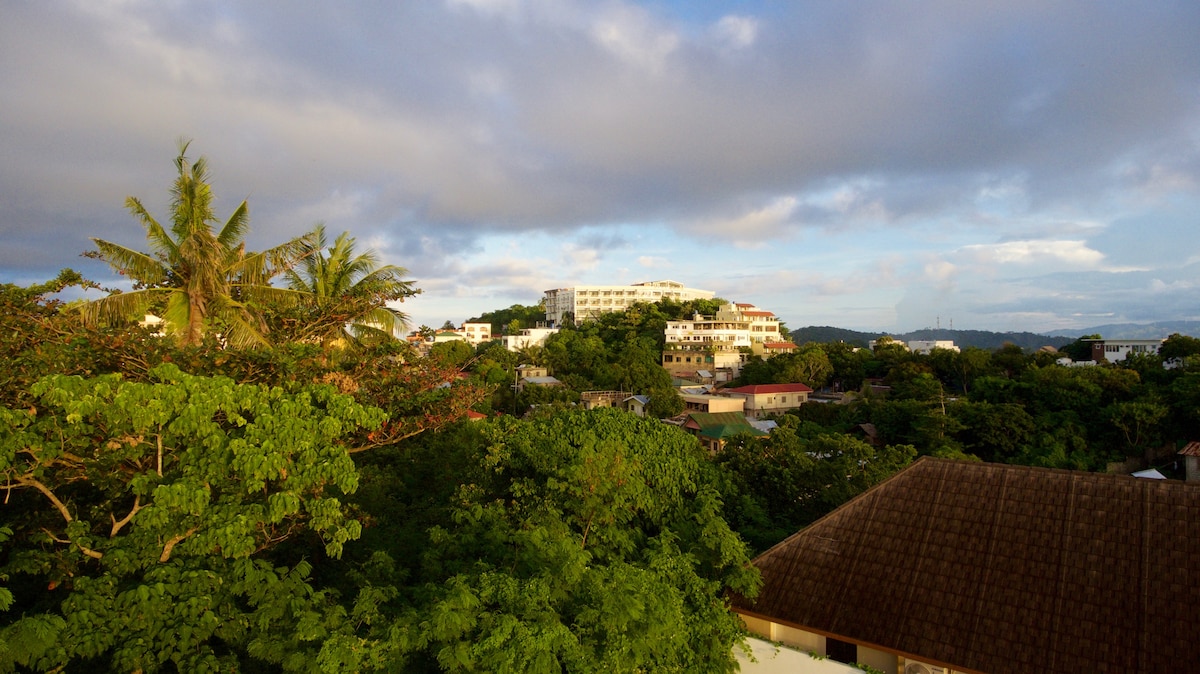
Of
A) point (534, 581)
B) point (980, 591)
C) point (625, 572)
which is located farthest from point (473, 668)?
point (980, 591)

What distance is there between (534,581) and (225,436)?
3.09 metres

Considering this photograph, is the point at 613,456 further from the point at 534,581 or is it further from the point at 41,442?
the point at 41,442

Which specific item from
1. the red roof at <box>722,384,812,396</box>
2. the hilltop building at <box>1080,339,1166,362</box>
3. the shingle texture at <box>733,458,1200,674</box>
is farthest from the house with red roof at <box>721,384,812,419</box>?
the shingle texture at <box>733,458,1200,674</box>

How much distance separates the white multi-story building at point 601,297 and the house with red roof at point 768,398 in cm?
3502

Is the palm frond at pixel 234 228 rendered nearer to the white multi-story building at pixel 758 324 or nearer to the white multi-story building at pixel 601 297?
the white multi-story building at pixel 758 324

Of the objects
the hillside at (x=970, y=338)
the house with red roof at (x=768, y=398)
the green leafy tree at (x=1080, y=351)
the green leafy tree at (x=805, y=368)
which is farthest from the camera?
the hillside at (x=970, y=338)

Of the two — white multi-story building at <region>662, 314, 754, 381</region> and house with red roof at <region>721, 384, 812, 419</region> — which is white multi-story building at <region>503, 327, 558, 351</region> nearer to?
white multi-story building at <region>662, 314, 754, 381</region>

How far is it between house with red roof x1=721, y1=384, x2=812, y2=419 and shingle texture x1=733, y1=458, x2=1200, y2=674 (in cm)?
3297

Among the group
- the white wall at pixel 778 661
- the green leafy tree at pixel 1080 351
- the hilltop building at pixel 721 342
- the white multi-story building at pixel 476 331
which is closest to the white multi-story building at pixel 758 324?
the hilltop building at pixel 721 342

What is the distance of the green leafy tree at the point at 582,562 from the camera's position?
17.1 ft

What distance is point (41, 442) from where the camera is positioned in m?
5.29

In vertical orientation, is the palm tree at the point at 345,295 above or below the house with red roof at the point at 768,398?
above

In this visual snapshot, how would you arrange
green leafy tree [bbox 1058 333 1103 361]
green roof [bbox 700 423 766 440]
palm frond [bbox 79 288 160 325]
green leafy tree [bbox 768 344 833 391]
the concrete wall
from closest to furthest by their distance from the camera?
the concrete wall
palm frond [bbox 79 288 160 325]
green roof [bbox 700 423 766 440]
green leafy tree [bbox 768 344 833 391]
green leafy tree [bbox 1058 333 1103 361]

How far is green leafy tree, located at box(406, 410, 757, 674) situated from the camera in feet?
17.1
